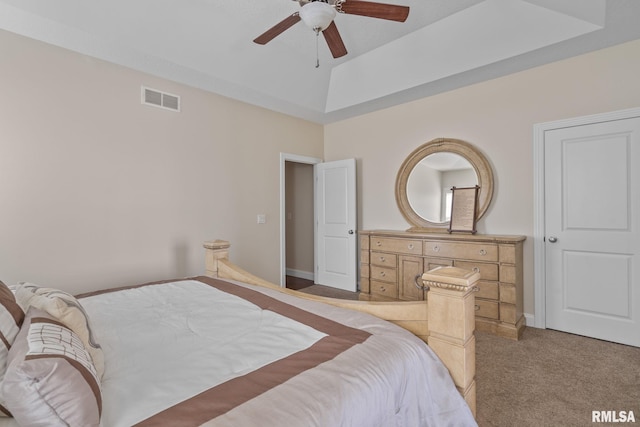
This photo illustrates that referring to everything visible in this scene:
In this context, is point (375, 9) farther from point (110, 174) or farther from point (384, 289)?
point (384, 289)

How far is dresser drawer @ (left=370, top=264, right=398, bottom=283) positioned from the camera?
11.6ft

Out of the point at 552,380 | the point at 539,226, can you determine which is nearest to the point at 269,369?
the point at 552,380

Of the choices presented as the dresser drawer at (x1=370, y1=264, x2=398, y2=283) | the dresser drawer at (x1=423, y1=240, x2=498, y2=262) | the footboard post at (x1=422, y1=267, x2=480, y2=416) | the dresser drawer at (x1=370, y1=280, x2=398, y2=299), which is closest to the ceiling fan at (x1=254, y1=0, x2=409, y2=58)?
the footboard post at (x1=422, y1=267, x2=480, y2=416)

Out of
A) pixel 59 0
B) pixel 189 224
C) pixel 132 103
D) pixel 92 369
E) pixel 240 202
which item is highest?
pixel 59 0

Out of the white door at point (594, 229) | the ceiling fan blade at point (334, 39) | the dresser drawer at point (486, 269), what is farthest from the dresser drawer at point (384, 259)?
the ceiling fan blade at point (334, 39)

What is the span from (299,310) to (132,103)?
2690 millimetres

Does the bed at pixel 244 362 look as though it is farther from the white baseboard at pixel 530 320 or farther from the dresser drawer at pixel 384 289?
the white baseboard at pixel 530 320

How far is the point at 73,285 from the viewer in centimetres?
257

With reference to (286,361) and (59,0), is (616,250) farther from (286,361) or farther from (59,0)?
(59,0)

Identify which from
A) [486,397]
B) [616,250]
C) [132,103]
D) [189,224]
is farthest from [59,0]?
[616,250]

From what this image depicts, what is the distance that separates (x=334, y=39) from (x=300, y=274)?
164 inches

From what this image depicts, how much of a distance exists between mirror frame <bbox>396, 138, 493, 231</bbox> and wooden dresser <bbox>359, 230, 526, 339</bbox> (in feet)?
1.23

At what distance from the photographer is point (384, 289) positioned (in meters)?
3.63

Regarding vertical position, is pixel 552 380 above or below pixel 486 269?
below
